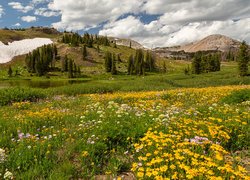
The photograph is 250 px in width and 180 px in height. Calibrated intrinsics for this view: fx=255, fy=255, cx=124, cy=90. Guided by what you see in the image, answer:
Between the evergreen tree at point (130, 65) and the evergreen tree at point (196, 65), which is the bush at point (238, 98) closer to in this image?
the evergreen tree at point (196, 65)

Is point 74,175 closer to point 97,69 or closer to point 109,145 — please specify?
point 109,145

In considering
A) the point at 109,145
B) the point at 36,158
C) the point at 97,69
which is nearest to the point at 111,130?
the point at 109,145

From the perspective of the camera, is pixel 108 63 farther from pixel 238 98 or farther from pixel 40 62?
pixel 238 98

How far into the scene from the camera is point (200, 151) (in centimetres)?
645

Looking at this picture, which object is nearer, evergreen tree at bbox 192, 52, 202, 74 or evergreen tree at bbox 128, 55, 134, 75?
evergreen tree at bbox 192, 52, 202, 74

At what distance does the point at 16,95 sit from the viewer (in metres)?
21.4

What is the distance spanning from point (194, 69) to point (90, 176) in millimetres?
127026

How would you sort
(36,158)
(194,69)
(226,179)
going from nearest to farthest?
(226,179)
(36,158)
(194,69)

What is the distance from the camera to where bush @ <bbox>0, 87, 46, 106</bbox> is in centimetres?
2038

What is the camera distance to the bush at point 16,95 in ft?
66.8

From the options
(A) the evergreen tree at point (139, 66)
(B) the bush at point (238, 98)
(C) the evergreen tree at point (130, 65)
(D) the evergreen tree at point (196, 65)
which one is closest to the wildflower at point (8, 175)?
(B) the bush at point (238, 98)

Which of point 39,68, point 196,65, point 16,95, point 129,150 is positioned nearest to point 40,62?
point 39,68

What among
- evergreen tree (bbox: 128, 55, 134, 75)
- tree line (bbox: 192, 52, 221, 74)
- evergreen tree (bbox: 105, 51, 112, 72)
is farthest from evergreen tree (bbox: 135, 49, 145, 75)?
tree line (bbox: 192, 52, 221, 74)

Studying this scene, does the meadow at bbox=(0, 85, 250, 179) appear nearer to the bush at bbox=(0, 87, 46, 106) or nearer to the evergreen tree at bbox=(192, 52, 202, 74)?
the bush at bbox=(0, 87, 46, 106)
